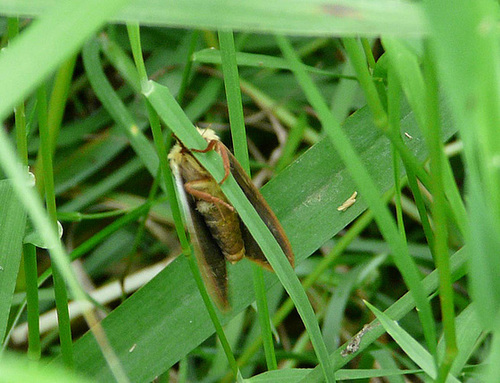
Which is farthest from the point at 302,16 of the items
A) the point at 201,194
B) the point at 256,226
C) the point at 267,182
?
the point at 201,194

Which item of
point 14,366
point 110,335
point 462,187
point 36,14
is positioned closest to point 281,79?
point 462,187

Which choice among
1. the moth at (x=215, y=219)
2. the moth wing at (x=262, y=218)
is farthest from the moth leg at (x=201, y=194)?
the moth wing at (x=262, y=218)

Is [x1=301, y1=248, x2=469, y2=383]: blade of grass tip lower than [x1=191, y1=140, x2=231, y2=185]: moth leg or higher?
lower

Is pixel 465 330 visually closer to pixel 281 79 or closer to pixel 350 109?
pixel 350 109

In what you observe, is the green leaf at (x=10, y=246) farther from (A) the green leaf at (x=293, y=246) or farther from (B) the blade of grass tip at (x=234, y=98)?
(B) the blade of grass tip at (x=234, y=98)

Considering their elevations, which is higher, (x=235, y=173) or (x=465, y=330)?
(x=235, y=173)

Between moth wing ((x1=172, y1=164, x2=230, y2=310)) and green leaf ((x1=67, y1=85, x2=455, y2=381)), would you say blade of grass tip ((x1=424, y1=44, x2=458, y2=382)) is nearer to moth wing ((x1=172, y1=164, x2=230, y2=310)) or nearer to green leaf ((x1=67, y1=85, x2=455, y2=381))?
green leaf ((x1=67, y1=85, x2=455, y2=381))

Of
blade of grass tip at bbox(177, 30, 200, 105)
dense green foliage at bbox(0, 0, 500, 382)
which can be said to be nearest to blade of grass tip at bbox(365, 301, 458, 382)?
dense green foliage at bbox(0, 0, 500, 382)
